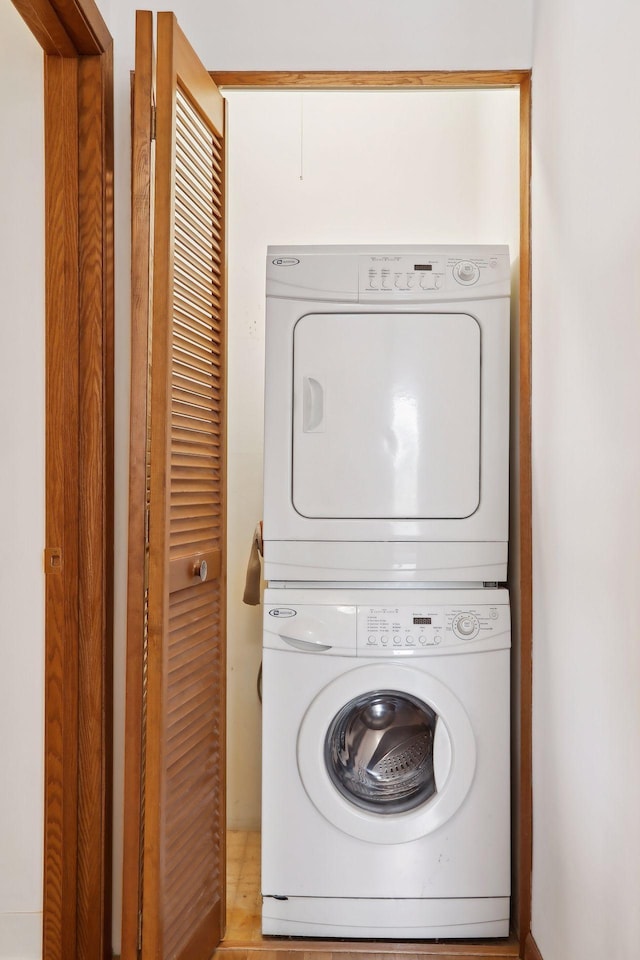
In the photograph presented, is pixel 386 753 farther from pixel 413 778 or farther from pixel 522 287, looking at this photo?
pixel 522 287

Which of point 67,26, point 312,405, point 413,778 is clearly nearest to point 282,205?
point 312,405

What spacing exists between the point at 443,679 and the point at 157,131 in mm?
1444

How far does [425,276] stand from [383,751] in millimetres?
1247

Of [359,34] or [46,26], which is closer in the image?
[46,26]

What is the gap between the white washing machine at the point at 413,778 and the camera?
2162 mm

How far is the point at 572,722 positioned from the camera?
1753mm

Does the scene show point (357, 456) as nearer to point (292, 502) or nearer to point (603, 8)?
point (292, 502)

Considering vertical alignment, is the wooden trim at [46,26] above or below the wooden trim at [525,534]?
above

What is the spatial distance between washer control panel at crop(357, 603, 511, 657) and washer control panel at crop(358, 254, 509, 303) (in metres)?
0.81

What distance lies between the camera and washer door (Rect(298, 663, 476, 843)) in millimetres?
2148

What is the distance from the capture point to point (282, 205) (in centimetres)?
304

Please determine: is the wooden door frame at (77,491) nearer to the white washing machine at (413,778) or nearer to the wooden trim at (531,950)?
the white washing machine at (413,778)

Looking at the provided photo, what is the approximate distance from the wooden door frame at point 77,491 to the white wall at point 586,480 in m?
1.05

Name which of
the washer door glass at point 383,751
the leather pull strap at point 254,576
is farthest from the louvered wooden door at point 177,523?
the leather pull strap at point 254,576
